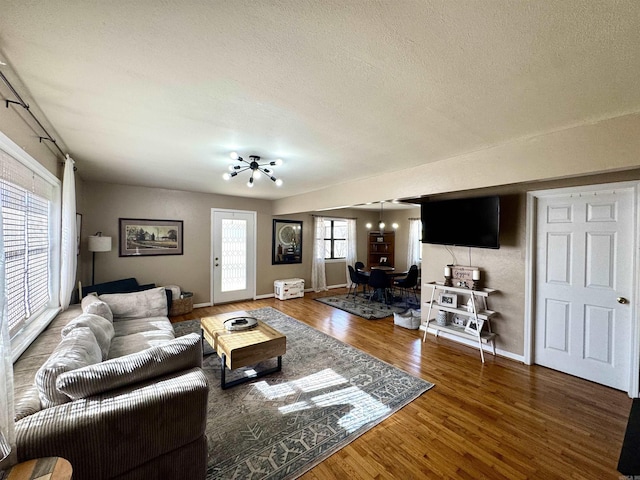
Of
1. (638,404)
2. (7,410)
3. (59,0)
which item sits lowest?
(638,404)

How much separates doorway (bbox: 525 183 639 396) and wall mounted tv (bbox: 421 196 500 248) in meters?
0.42

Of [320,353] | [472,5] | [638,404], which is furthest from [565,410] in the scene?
[472,5]

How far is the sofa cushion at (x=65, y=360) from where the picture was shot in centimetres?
136

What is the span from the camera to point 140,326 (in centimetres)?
316

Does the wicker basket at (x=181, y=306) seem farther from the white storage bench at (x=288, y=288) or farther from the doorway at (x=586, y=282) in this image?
the doorway at (x=586, y=282)

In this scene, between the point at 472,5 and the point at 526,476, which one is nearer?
the point at 472,5

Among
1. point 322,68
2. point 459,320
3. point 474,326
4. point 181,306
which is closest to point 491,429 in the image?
point 474,326

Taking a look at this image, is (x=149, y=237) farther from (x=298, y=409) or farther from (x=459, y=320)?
(x=459, y=320)

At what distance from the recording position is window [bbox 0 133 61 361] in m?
1.86

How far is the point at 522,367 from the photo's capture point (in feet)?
10.2

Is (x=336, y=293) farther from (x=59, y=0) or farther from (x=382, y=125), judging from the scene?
(x=59, y=0)

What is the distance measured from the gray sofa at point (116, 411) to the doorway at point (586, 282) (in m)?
3.68

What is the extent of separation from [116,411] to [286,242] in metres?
5.64

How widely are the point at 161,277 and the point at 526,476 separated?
571 cm
